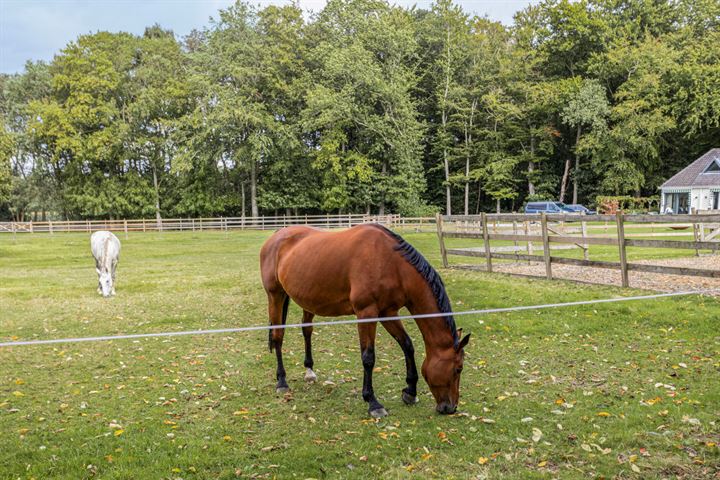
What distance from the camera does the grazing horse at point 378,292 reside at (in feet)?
13.6

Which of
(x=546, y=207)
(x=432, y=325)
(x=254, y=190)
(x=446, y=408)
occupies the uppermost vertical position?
(x=254, y=190)

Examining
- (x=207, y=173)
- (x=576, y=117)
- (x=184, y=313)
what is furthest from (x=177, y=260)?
(x=576, y=117)

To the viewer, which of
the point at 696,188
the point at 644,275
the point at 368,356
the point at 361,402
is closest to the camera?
the point at 368,356

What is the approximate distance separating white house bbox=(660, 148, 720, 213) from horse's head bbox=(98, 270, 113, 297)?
128 ft

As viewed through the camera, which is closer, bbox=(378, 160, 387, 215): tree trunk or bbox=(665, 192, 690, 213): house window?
bbox=(665, 192, 690, 213): house window

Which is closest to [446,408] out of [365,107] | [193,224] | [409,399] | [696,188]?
[409,399]

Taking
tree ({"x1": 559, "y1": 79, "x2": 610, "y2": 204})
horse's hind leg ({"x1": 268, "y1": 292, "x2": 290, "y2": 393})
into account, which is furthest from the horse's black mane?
tree ({"x1": 559, "y1": 79, "x2": 610, "y2": 204})

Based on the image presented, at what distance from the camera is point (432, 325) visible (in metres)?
4.20

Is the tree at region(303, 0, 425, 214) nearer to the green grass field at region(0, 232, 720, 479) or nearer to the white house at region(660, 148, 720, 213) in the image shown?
the white house at region(660, 148, 720, 213)

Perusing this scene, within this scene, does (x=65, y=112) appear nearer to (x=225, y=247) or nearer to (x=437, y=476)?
(x=225, y=247)

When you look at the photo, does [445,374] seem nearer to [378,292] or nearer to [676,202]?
[378,292]

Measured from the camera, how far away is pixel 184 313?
8.98 m

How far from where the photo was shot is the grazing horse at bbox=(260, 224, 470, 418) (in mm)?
4152

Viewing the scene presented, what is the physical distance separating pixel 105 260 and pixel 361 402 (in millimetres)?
8574
